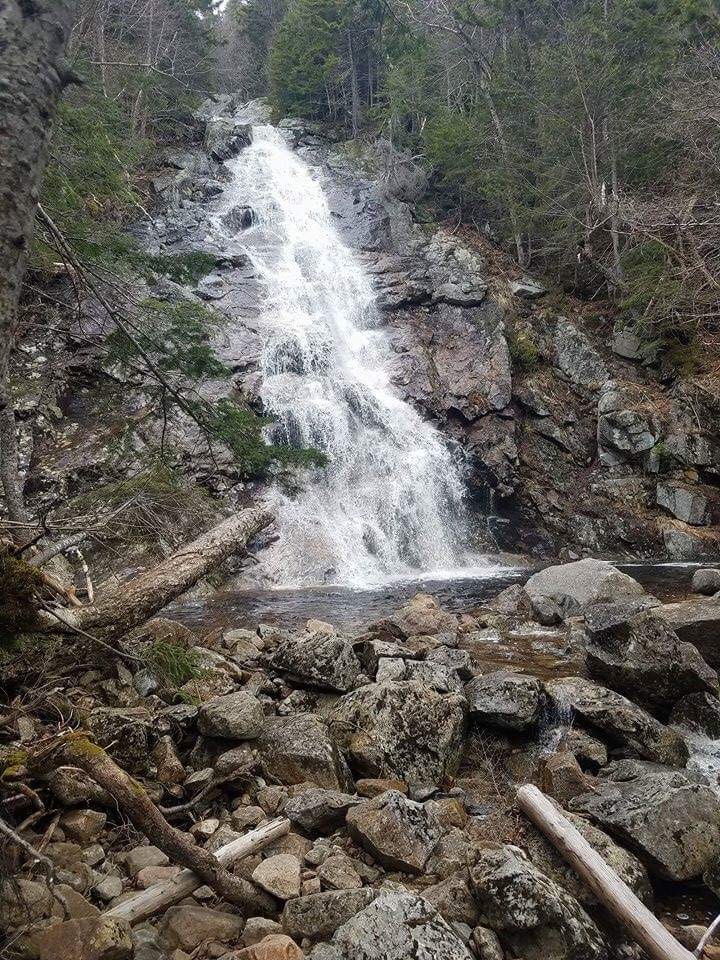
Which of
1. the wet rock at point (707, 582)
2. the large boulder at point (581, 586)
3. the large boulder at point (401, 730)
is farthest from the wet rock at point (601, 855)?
the wet rock at point (707, 582)

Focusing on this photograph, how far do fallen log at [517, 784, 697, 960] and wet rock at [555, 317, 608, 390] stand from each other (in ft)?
53.1

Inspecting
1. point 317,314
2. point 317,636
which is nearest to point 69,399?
point 317,314

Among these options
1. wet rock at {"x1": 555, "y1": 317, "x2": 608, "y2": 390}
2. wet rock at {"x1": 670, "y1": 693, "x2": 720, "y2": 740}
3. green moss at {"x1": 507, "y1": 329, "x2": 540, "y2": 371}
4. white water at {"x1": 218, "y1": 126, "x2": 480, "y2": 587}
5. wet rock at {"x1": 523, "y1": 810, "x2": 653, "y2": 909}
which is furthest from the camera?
green moss at {"x1": 507, "y1": 329, "x2": 540, "y2": 371}

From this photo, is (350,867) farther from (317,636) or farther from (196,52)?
(196,52)

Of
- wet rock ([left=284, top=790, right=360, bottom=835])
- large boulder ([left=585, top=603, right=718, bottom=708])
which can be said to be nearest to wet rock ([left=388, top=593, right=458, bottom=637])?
large boulder ([left=585, top=603, right=718, bottom=708])

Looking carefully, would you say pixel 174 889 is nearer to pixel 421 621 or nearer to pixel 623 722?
pixel 623 722

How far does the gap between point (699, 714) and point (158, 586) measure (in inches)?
197

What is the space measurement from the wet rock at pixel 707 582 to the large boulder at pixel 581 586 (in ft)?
4.53

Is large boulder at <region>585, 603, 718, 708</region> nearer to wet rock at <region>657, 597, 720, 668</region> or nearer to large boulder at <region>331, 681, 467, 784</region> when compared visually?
wet rock at <region>657, 597, 720, 668</region>

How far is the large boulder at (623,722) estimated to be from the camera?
4.61 metres

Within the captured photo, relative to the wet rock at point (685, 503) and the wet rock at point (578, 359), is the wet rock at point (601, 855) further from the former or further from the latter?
the wet rock at point (578, 359)

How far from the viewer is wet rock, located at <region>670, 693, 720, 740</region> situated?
197 inches

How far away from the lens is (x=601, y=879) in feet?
9.64

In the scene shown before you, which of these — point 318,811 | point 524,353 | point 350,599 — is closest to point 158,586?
point 318,811
